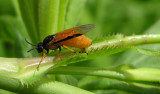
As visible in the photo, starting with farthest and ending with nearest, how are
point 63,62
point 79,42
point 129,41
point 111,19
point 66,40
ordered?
1. point 111,19
2. point 66,40
3. point 79,42
4. point 129,41
5. point 63,62

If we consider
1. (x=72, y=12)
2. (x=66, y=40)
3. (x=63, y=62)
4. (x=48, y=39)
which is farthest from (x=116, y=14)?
(x=63, y=62)

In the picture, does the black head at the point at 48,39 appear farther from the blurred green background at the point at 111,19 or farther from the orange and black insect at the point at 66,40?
the blurred green background at the point at 111,19

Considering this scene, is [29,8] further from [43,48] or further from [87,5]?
[87,5]

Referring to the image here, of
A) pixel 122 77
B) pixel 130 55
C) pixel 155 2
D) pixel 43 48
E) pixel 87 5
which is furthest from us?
pixel 155 2

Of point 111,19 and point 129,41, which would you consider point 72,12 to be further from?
point 111,19

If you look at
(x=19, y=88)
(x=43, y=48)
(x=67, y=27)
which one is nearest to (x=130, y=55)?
(x=67, y=27)

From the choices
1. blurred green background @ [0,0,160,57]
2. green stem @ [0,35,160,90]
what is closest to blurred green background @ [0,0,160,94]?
blurred green background @ [0,0,160,57]
